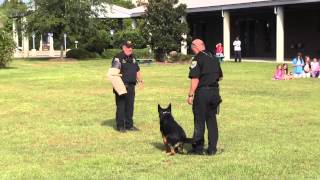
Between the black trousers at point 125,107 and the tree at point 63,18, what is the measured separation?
1132 inches

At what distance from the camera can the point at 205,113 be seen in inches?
355

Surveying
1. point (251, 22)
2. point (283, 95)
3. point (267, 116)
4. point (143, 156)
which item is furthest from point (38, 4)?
point (143, 156)

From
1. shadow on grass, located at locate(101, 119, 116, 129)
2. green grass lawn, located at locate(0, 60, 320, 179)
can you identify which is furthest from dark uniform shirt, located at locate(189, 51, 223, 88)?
shadow on grass, located at locate(101, 119, 116, 129)

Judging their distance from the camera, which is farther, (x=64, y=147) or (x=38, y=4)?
(x=38, y=4)

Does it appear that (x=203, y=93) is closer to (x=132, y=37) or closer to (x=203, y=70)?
(x=203, y=70)

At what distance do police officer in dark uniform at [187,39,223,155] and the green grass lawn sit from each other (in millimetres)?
317

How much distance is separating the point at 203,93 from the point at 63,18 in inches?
1275

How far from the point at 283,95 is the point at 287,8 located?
20.0 meters

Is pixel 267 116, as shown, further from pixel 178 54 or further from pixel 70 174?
pixel 178 54

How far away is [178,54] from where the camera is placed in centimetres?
3616

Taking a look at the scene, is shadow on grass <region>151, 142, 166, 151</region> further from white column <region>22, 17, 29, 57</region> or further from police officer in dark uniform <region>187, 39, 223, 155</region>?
white column <region>22, 17, 29, 57</region>

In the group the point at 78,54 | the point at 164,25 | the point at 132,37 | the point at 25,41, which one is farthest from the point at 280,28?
the point at 25,41

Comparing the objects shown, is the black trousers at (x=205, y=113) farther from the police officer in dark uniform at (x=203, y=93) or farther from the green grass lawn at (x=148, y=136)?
the green grass lawn at (x=148, y=136)

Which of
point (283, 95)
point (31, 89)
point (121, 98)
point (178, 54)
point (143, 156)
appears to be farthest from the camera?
point (178, 54)
